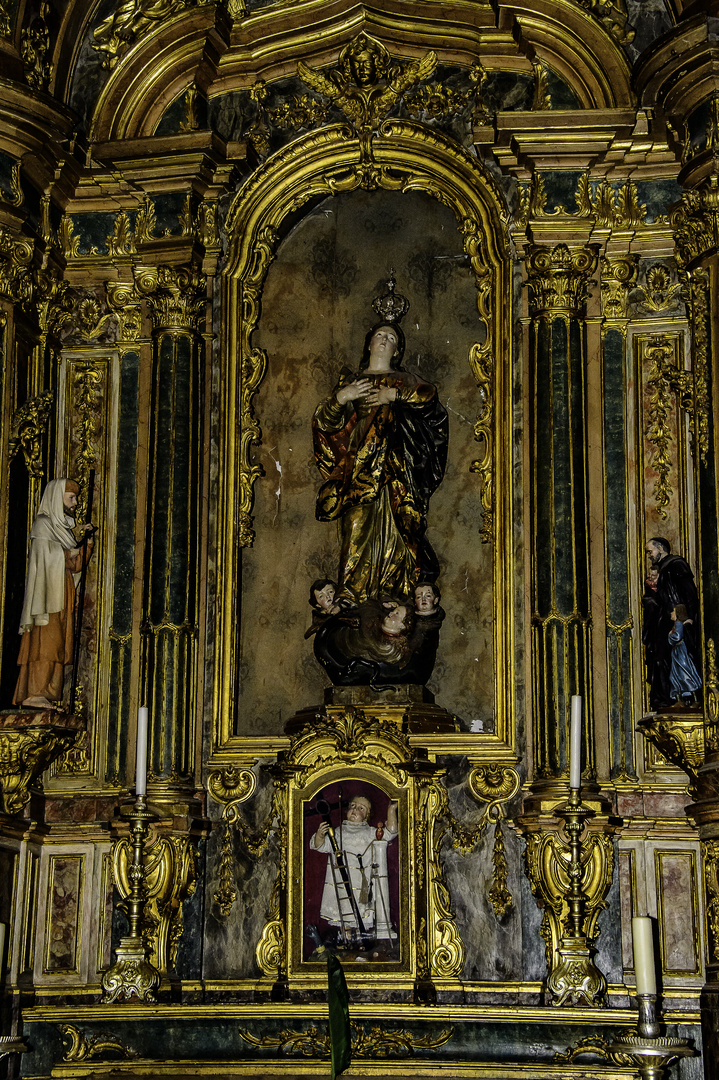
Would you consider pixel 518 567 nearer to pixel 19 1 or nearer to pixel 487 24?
pixel 487 24

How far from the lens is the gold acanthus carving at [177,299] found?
34.8ft

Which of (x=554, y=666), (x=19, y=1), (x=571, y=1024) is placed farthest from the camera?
(x=19, y=1)

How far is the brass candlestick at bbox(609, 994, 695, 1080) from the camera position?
7.64 meters

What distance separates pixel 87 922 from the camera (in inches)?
389

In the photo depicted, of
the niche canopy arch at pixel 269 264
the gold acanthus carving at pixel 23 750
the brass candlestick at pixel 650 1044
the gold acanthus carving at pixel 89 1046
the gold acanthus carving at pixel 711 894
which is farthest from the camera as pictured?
the niche canopy arch at pixel 269 264

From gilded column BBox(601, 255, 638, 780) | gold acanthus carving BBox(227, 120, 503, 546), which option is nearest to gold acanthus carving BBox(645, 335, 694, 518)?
gilded column BBox(601, 255, 638, 780)

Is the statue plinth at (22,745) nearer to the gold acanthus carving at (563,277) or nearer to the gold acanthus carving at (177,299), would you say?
the gold acanthus carving at (177,299)

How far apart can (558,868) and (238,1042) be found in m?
2.10

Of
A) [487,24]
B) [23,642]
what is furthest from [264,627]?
[487,24]

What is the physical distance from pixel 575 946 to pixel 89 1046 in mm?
2871

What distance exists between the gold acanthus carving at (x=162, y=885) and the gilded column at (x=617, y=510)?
104 inches

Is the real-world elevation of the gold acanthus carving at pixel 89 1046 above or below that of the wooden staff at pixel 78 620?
below

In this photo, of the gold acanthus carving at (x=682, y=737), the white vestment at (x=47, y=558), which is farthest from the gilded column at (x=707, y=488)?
the white vestment at (x=47, y=558)

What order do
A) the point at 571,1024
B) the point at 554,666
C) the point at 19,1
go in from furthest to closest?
1. the point at 19,1
2. the point at 554,666
3. the point at 571,1024
